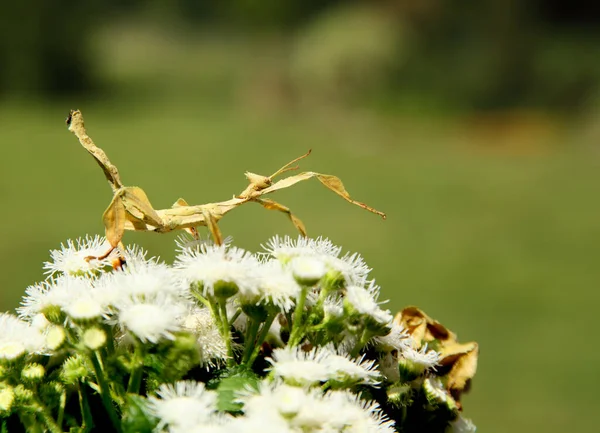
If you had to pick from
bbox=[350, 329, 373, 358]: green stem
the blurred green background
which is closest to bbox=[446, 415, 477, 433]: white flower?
bbox=[350, 329, 373, 358]: green stem

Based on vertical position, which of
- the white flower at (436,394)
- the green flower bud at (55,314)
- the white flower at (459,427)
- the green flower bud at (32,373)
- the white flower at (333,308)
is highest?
the white flower at (333,308)

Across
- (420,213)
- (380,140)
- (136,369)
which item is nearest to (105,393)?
(136,369)

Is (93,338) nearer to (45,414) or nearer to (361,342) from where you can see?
(45,414)

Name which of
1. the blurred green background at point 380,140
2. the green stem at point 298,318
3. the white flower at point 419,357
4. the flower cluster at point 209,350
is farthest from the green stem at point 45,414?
the blurred green background at point 380,140

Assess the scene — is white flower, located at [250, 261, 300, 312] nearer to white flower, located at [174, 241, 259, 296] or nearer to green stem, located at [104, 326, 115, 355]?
white flower, located at [174, 241, 259, 296]

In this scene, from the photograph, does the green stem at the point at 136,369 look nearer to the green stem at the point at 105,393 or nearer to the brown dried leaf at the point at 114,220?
the green stem at the point at 105,393
